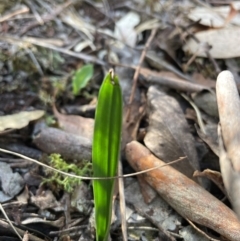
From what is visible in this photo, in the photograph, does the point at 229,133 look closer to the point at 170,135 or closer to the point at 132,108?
the point at 170,135

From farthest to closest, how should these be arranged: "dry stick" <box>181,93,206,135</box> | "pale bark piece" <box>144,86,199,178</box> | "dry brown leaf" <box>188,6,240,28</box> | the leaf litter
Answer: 1. "dry brown leaf" <box>188,6,240,28</box>
2. "dry stick" <box>181,93,206,135</box>
3. "pale bark piece" <box>144,86,199,178</box>
4. the leaf litter

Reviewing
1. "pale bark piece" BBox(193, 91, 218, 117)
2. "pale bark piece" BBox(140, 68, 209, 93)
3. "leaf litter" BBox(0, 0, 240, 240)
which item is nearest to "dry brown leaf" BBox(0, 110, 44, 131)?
"leaf litter" BBox(0, 0, 240, 240)

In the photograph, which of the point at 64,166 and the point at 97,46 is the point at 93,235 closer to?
the point at 64,166

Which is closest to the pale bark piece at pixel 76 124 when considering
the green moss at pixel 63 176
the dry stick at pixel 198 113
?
the green moss at pixel 63 176

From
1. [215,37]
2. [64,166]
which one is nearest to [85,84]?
[64,166]

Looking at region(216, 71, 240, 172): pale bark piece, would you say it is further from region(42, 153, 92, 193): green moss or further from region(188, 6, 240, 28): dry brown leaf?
region(188, 6, 240, 28): dry brown leaf

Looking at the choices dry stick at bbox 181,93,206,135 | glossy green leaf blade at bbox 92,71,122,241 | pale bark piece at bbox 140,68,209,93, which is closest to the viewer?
glossy green leaf blade at bbox 92,71,122,241
